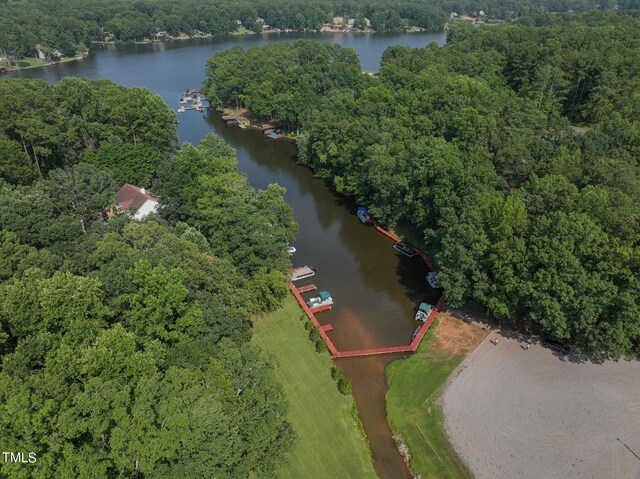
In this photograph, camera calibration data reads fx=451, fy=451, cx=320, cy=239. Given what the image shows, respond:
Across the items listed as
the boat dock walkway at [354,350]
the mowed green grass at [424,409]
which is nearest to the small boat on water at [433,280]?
the boat dock walkway at [354,350]

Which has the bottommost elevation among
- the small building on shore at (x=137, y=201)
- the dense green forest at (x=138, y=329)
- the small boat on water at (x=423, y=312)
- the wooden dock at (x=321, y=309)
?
the wooden dock at (x=321, y=309)

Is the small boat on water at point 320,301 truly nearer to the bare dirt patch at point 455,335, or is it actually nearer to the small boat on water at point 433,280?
the bare dirt patch at point 455,335

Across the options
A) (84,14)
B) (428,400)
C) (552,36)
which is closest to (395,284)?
(428,400)

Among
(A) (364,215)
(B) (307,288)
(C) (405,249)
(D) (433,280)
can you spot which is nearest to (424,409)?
(D) (433,280)

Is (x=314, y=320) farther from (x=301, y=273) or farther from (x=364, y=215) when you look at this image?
(x=364, y=215)

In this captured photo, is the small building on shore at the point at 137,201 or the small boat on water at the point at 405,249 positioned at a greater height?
the small building on shore at the point at 137,201

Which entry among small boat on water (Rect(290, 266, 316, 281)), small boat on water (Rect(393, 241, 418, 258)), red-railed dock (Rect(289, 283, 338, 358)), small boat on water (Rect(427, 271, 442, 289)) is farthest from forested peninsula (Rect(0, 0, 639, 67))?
small boat on water (Rect(427, 271, 442, 289))
